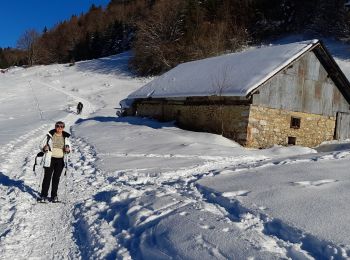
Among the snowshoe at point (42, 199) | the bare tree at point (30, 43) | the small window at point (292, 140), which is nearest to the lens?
the snowshoe at point (42, 199)

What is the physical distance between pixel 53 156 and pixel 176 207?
2.75 meters

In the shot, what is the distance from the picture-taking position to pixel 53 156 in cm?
806

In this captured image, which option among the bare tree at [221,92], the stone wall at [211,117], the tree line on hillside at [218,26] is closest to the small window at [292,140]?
the stone wall at [211,117]

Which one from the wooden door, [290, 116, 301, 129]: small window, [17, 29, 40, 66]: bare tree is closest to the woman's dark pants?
[290, 116, 301, 129]: small window

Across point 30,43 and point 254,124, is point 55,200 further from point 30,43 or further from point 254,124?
point 30,43

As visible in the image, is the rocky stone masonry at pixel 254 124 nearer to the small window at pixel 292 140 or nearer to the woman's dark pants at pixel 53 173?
the small window at pixel 292 140

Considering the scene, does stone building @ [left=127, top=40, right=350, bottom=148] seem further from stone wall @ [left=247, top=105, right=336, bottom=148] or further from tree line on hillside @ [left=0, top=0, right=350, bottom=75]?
tree line on hillside @ [left=0, top=0, right=350, bottom=75]

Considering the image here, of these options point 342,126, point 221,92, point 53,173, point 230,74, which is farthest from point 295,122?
point 53,173

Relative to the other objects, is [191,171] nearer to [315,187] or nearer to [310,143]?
[315,187]

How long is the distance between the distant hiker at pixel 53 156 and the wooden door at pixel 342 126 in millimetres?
16463

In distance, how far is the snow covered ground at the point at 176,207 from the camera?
5211mm

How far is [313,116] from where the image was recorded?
1989cm

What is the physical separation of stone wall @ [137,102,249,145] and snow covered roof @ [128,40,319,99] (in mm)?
762

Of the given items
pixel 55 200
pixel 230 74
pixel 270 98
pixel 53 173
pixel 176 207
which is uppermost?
pixel 230 74
